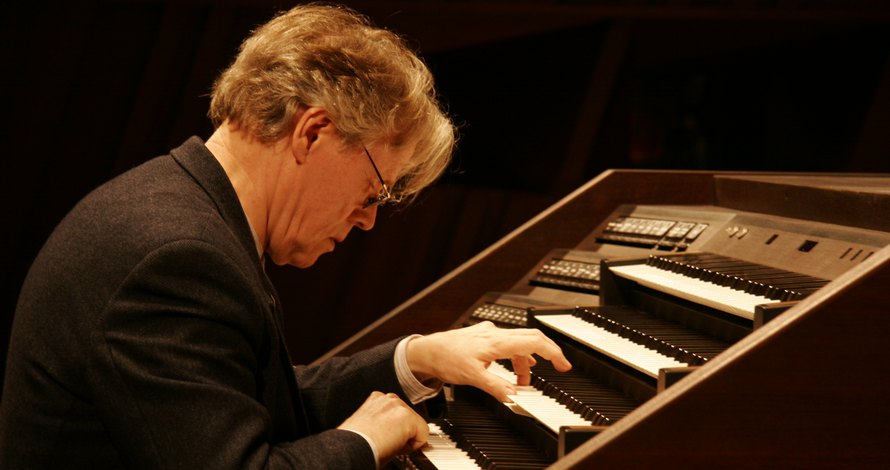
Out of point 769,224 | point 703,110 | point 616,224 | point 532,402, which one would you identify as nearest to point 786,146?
point 703,110

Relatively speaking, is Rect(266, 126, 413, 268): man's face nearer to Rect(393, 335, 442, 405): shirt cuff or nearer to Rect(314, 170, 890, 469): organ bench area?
Rect(393, 335, 442, 405): shirt cuff

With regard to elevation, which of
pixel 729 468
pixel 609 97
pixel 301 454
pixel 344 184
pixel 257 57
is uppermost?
pixel 609 97

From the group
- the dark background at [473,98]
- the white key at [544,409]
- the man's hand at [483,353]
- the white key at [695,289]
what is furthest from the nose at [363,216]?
the dark background at [473,98]

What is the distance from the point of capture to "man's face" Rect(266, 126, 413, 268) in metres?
1.45

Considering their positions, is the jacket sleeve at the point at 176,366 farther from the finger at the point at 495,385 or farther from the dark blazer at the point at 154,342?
the finger at the point at 495,385

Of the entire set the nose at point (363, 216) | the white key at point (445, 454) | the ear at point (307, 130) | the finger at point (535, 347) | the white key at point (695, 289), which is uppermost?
the ear at point (307, 130)

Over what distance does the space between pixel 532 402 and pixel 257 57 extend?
781mm

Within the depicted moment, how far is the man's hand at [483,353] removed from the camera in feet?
5.33

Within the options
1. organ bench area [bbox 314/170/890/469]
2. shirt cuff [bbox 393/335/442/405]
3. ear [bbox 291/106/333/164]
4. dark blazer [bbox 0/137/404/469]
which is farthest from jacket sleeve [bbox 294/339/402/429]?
ear [bbox 291/106/333/164]

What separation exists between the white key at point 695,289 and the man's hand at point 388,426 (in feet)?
1.84

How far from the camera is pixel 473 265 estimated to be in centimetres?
255

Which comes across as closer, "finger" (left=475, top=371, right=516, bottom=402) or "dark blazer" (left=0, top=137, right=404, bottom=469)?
"dark blazer" (left=0, top=137, right=404, bottom=469)

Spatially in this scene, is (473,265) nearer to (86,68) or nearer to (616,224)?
(616,224)

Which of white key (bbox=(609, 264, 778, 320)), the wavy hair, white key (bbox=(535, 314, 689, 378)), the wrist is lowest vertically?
the wrist
